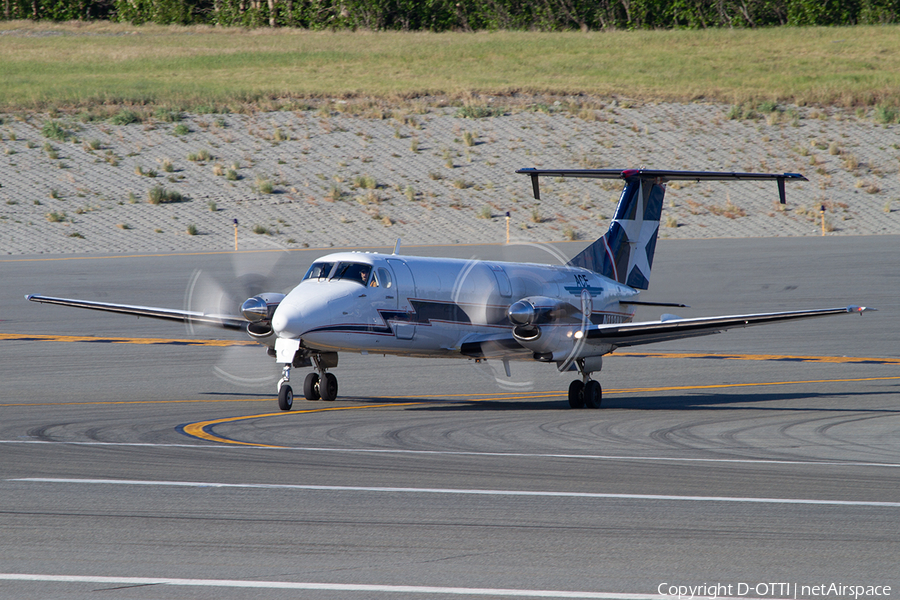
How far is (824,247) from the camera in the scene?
4969 cm

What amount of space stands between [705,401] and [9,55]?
74816 mm

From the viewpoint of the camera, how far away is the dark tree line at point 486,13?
102 meters

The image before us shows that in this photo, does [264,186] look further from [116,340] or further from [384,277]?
[384,277]

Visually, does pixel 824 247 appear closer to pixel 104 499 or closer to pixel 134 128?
pixel 134 128

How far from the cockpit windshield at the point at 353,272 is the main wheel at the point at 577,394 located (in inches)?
179

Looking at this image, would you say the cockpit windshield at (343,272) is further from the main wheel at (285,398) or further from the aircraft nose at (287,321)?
the main wheel at (285,398)

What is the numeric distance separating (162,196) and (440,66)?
31.7 metres

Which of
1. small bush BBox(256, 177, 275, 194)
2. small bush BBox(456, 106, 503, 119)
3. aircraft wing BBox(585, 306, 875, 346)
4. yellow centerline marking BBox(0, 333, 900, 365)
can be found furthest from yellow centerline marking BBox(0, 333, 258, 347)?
small bush BBox(456, 106, 503, 119)

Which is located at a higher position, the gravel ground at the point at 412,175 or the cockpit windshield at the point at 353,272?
the gravel ground at the point at 412,175

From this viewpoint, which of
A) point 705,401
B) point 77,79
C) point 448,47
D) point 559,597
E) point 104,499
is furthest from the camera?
point 448,47

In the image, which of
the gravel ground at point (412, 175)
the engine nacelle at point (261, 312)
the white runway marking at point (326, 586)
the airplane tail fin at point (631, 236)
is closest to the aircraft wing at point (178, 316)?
the engine nacelle at point (261, 312)

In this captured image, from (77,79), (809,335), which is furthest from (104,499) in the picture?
(77,79)

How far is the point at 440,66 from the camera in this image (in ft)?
265

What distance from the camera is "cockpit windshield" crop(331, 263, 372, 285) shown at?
20094 millimetres
